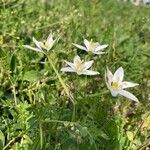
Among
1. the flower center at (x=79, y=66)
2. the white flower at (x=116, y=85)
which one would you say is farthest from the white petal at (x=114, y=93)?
the flower center at (x=79, y=66)

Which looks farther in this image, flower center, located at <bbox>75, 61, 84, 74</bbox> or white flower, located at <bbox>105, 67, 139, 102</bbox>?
flower center, located at <bbox>75, 61, 84, 74</bbox>

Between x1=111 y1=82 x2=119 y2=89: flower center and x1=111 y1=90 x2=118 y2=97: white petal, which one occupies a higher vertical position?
x1=111 y1=82 x2=119 y2=89: flower center

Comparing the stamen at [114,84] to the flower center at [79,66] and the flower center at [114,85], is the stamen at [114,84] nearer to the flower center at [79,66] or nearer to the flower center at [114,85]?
the flower center at [114,85]

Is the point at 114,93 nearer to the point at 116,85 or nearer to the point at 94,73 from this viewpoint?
the point at 116,85

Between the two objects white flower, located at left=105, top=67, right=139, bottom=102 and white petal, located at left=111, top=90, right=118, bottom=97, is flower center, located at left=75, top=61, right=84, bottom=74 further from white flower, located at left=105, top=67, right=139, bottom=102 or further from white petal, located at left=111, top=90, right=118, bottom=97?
white petal, located at left=111, top=90, right=118, bottom=97

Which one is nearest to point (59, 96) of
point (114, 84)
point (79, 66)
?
point (79, 66)

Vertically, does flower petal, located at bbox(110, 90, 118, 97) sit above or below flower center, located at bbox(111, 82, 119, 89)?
below

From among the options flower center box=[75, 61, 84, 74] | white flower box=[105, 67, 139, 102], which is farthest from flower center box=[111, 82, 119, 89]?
flower center box=[75, 61, 84, 74]

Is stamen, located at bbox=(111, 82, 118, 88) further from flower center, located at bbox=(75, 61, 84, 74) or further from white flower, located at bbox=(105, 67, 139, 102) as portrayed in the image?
flower center, located at bbox=(75, 61, 84, 74)

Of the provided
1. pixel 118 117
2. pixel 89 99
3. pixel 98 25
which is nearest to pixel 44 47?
pixel 89 99
